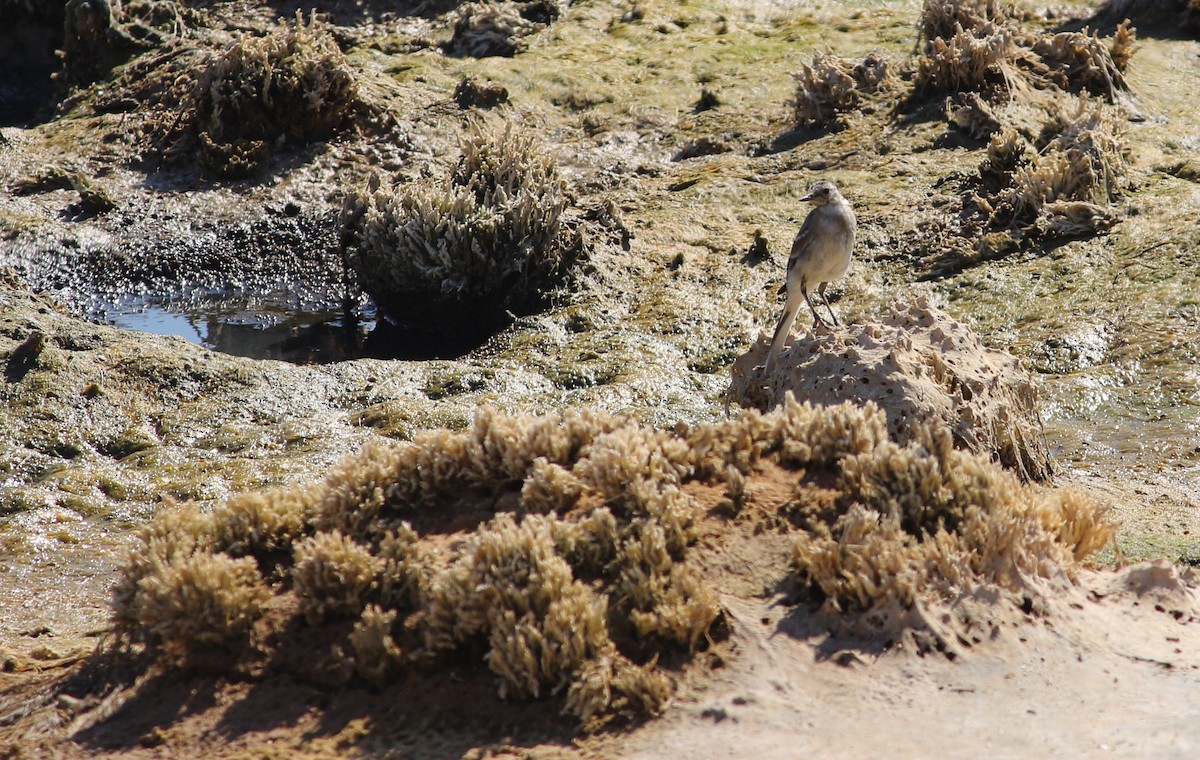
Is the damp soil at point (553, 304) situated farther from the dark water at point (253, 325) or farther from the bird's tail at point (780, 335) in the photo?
the bird's tail at point (780, 335)

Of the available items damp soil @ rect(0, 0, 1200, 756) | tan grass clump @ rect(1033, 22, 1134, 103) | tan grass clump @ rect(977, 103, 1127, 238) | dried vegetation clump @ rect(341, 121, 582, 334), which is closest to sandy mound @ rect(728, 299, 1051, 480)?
damp soil @ rect(0, 0, 1200, 756)

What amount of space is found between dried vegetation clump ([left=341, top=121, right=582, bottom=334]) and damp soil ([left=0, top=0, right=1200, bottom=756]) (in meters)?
0.39

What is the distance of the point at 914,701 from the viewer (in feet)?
18.0

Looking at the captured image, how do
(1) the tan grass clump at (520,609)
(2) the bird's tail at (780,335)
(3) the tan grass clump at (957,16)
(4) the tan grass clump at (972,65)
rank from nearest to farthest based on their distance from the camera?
(1) the tan grass clump at (520,609), (2) the bird's tail at (780,335), (4) the tan grass clump at (972,65), (3) the tan grass clump at (957,16)

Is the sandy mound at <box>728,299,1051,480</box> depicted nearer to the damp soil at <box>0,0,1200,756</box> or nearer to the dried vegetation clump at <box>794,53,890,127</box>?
the damp soil at <box>0,0,1200,756</box>

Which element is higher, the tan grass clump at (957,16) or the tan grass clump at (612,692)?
the tan grass clump at (957,16)

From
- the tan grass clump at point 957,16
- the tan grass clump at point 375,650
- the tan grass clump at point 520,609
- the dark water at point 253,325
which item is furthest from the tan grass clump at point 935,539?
the tan grass clump at point 957,16

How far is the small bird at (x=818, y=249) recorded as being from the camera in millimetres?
8820

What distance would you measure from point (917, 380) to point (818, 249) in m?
1.39

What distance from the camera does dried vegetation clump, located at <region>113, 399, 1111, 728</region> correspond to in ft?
18.9

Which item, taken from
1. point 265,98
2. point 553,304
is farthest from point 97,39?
point 553,304

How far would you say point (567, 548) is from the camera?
610 cm

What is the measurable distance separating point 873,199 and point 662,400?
14.6ft

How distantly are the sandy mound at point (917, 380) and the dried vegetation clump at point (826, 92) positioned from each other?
278 inches
